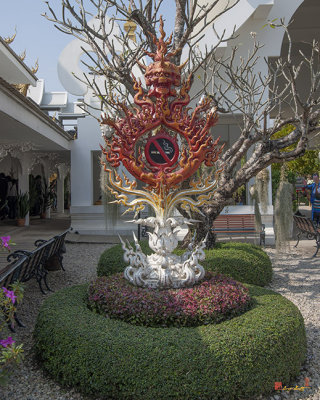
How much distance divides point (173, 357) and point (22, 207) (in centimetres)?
1239

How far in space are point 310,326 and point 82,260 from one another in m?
5.52

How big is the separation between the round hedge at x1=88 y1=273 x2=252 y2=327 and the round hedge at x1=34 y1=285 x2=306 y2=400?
0.58ft

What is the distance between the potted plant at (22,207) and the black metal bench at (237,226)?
291 inches

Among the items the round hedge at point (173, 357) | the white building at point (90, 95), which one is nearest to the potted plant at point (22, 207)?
the white building at point (90, 95)

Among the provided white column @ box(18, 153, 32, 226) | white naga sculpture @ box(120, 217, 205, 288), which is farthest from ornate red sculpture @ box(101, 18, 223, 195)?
white column @ box(18, 153, 32, 226)

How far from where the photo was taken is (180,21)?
637 centimetres

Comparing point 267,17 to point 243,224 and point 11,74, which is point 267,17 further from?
point 11,74

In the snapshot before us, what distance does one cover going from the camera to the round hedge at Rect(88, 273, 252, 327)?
3.67 meters

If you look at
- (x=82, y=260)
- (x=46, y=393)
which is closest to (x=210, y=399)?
(x=46, y=393)

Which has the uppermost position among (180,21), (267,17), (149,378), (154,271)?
(267,17)

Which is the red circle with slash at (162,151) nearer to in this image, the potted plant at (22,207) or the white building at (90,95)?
the white building at (90,95)

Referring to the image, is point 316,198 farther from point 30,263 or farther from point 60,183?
point 60,183

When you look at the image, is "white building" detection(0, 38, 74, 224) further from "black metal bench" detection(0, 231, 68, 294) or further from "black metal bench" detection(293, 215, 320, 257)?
"black metal bench" detection(293, 215, 320, 257)

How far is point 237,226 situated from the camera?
33.8 ft
